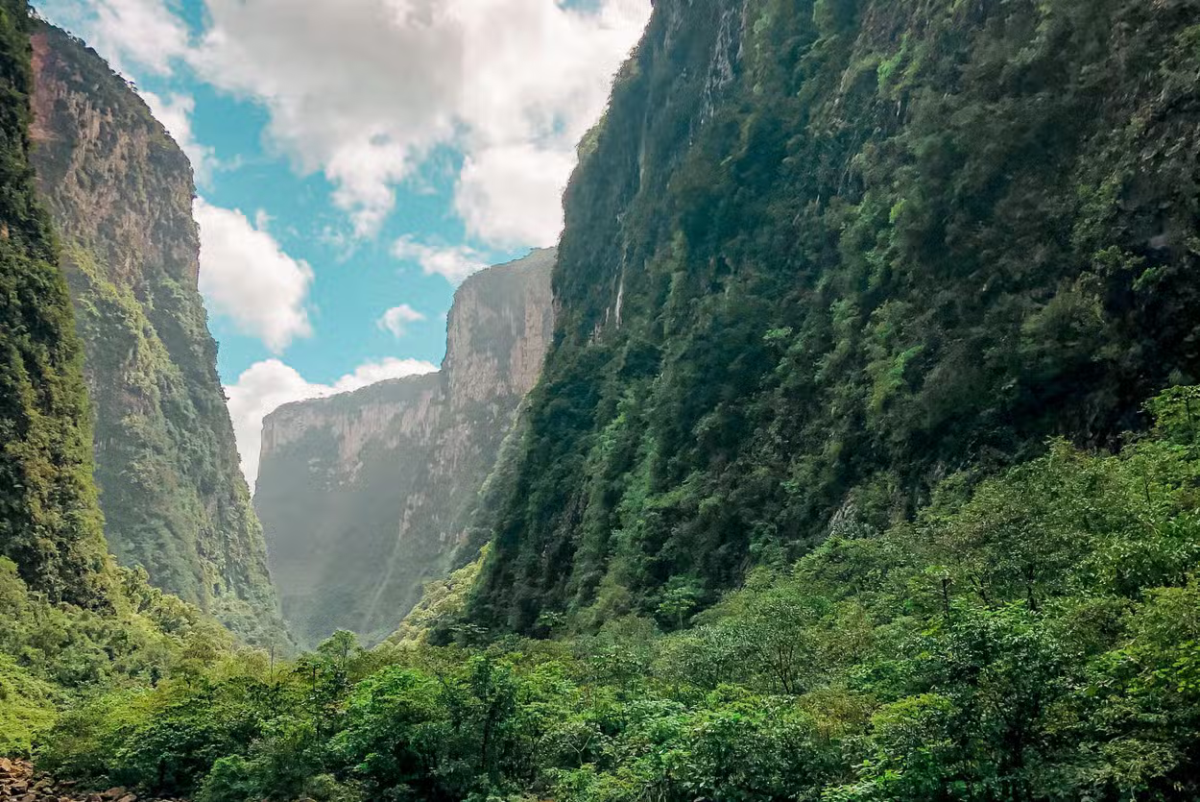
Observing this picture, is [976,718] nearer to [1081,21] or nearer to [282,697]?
[282,697]

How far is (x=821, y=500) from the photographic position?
20875 millimetres

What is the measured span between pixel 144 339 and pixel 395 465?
7425 centimetres

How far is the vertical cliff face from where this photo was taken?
73.9 m

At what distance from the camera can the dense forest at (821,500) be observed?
22.2 ft

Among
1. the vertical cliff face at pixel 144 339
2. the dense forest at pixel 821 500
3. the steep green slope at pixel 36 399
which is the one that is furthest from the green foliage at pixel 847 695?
the vertical cliff face at pixel 144 339

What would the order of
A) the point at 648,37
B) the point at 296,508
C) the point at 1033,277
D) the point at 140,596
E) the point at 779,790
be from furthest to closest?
the point at 296,508
the point at 648,37
the point at 140,596
the point at 1033,277
the point at 779,790

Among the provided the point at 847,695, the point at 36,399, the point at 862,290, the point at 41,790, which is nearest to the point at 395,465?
the point at 36,399

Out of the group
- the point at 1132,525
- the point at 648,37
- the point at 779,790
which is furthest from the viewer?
the point at 648,37

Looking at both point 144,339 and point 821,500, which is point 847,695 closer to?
point 821,500

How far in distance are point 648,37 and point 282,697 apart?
48569mm

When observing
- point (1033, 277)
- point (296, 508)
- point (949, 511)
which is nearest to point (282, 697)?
point (949, 511)

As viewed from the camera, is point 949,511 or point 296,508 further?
point 296,508

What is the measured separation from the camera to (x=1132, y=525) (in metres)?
8.88

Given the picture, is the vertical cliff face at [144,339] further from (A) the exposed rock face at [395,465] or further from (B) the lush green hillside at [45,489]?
(B) the lush green hillside at [45,489]
